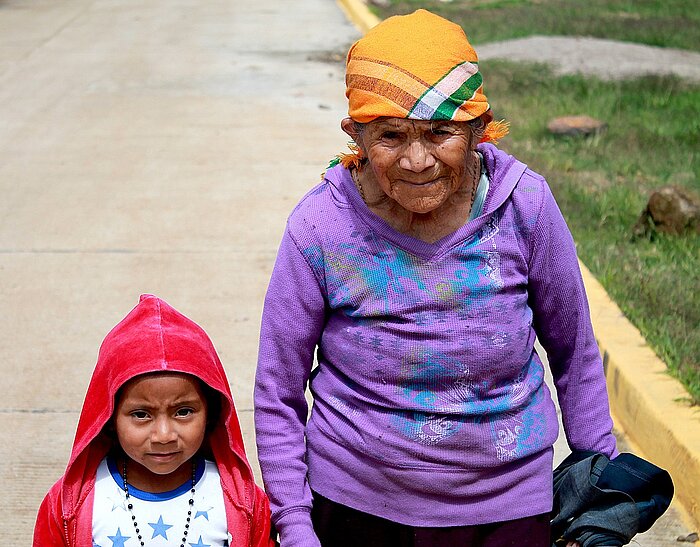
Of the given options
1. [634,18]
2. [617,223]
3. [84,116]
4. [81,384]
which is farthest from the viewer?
[634,18]

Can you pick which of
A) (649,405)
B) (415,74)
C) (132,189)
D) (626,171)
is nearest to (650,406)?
(649,405)

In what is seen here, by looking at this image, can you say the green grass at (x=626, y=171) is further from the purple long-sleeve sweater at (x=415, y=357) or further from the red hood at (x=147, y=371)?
the red hood at (x=147, y=371)

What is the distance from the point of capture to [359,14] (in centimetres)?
1527

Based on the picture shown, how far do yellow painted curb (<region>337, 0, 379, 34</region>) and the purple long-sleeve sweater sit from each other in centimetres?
1194

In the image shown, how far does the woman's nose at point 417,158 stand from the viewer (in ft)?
7.38

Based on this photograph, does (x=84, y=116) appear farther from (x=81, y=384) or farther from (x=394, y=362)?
(x=394, y=362)

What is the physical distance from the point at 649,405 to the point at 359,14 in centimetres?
1183

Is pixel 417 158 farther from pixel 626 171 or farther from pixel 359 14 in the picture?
pixel 359 14

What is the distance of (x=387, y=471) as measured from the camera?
2.38m

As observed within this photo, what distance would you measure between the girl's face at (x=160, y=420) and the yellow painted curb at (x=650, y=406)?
1.89 m

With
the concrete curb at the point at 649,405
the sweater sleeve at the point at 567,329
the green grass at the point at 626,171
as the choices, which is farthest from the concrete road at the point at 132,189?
the sweater sleeve at the point at 567,329

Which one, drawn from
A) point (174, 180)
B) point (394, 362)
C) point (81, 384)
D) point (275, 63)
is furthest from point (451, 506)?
point (275, 63)

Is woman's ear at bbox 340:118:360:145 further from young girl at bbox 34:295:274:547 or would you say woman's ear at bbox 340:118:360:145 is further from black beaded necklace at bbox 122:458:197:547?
black beaded necklace at bbox 122:458:197:547

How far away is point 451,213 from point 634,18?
43.2ft
